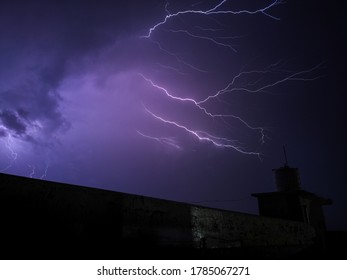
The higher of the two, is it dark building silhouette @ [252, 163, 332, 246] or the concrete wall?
dark building silhouette @ [252, 163, 332, 246]

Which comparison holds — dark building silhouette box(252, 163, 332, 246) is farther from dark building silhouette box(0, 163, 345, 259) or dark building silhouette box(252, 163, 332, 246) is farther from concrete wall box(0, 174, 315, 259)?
concrete wall box(0, 174, 315, 259)

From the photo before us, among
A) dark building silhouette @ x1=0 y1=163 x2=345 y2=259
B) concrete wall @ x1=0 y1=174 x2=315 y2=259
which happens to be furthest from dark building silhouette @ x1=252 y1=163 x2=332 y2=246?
Answer: concrete wall @ x1=0 y1=174 x2=315 y2=259

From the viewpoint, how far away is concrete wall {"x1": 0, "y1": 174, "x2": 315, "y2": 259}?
317 cm

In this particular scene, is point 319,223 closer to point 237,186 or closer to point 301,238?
point 301,238

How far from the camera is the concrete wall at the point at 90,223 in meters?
3.17

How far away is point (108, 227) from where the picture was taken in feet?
12.9

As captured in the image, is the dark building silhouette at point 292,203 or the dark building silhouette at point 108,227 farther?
the dark building silhouette at point 292,203

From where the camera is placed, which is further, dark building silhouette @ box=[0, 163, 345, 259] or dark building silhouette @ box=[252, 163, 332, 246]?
dark building silhouette @ box=[252, 163, 332, 246]

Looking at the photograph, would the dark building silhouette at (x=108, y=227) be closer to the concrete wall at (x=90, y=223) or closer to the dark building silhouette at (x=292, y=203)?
the concrete wall at (x=90, y=223)

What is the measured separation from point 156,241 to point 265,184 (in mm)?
131895

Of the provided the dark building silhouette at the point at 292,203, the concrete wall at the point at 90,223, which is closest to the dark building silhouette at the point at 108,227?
the concrete wall at the point at 90,223

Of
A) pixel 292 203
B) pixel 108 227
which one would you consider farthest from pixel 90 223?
pixel 292 203
